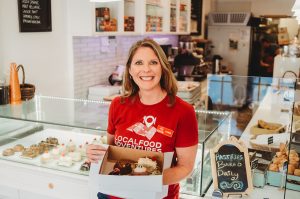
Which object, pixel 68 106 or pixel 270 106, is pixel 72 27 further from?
pixel 270 106

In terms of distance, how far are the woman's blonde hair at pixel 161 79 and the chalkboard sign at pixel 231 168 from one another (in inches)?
18.6

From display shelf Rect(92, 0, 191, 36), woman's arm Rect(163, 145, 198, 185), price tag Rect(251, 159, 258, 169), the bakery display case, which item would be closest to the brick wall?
display shelf Rect(92, 0, 191, 36)

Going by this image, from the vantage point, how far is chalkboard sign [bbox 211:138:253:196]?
2047mm

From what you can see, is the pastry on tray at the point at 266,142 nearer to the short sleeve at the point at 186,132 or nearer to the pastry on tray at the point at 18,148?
the short sleeve at the point at 186,132

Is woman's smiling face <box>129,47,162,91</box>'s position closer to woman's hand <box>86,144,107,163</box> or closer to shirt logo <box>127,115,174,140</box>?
shirt logo <box>127,115,174,140</box>

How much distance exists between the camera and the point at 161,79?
6.21 feet

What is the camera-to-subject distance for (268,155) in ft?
8.21

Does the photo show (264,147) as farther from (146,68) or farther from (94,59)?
(94,59)

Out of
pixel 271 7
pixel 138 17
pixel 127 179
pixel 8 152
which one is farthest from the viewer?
pixel 271 7

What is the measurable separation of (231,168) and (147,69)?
30.6 inches

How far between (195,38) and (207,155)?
725 cm

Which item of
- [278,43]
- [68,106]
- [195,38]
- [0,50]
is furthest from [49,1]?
[278,43]

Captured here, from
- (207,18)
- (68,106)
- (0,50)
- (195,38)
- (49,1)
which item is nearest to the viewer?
(68,106)

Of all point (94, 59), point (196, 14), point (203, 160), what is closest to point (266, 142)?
point (203, 160)
